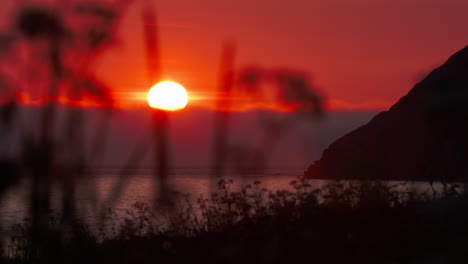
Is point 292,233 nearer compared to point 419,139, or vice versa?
point 292,233

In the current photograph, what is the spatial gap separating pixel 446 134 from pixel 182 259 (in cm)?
280

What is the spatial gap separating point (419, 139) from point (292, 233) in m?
1.72

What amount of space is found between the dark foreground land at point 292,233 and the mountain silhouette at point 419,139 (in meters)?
0.35

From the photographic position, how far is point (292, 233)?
22.4 ft

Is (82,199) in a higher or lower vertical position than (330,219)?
higher

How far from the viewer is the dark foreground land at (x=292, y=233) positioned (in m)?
5.38

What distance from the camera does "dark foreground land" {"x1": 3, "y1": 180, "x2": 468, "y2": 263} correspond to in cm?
538

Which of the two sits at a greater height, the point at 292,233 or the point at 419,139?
the point at 419,139

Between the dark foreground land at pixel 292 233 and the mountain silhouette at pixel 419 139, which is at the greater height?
the mountain silhouette at pixel 419 139

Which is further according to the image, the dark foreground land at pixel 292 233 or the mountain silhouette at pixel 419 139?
the dark foreground land at pixel 292 233

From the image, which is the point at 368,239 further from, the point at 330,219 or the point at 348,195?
the point at 348,195

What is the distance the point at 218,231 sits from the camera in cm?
868

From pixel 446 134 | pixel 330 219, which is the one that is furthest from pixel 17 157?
pixel 330 219

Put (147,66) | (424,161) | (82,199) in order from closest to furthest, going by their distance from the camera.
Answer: (147,66)
(82,199)
(424,161)
